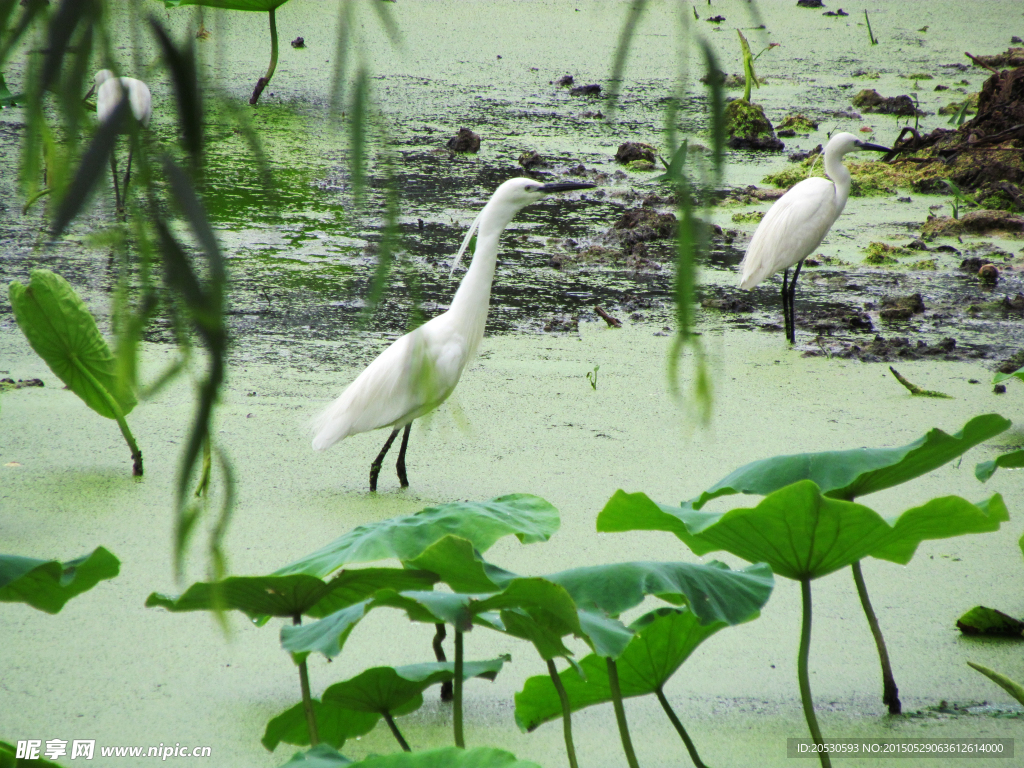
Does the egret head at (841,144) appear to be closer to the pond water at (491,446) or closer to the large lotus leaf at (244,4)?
the pond water at (491,446)

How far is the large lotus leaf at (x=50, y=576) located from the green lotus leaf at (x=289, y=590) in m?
0.06

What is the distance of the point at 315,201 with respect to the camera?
4223mm

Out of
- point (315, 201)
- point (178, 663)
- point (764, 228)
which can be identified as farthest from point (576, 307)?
point (178, 663)

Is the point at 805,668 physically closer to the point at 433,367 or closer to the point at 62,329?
the point at 433,367

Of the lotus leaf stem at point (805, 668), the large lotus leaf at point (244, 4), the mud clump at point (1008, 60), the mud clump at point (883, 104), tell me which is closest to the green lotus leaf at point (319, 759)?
the lotus leaf stem at point (805, 668)

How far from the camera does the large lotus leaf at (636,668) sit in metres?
0.88

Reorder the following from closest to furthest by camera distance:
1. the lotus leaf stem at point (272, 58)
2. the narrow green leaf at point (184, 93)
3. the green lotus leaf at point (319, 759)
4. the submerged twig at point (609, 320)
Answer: the narrow green leaf at point (184, 93) < the lotus leaf stem at point (272, 58) < the green lotus leaf at point (319, 759) < the submerged twig at point (609, 320)

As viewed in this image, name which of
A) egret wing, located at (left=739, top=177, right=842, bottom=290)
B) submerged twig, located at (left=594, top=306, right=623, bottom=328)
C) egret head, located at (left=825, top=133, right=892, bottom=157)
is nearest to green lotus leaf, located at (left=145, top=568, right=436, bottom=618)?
submerged twig, located at (left=594, top=306, right=623, bottom=328)

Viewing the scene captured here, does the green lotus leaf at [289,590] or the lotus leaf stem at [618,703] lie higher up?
the green lotus leaf at [289,590]

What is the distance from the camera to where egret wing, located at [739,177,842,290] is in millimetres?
3129

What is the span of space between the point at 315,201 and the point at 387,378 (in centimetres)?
248

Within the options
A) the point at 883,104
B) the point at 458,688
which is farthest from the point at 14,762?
the point at 883,104

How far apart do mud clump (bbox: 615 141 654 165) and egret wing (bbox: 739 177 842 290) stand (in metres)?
1.74

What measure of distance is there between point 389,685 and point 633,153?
14.3 ft
